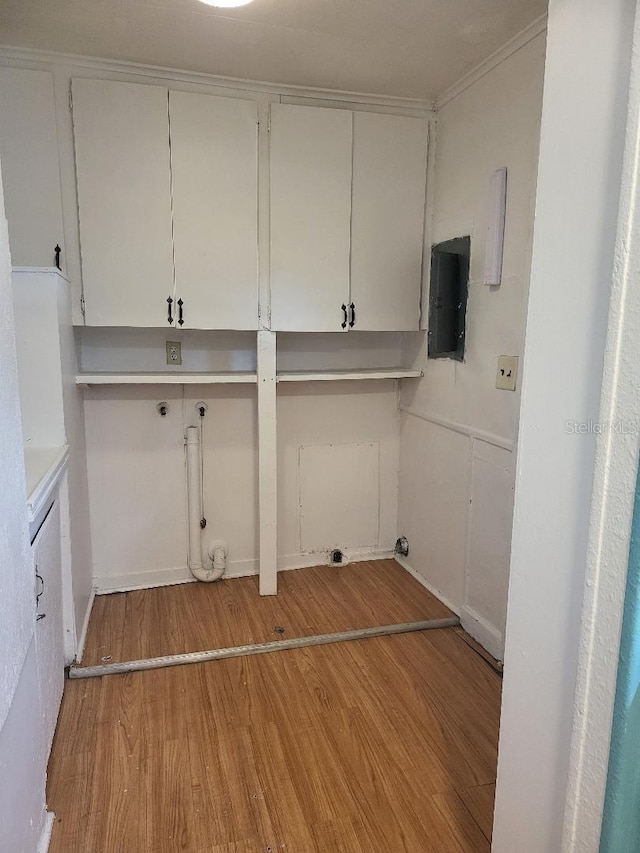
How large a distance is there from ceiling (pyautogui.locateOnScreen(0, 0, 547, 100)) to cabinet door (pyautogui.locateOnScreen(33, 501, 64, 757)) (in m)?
1.80

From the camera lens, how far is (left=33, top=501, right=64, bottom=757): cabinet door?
1701 mm

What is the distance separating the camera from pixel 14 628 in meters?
1.16

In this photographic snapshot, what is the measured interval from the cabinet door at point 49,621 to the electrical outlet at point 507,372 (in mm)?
1786

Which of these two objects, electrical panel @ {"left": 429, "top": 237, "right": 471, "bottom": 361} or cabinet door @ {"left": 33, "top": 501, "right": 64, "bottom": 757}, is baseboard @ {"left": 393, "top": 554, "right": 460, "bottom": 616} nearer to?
electrical panel @ {"left": 429, "top": 237, "right": 471, "bottom": 361}

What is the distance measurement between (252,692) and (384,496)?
4.91 feet

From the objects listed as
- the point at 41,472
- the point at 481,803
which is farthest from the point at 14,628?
the point at 481,803

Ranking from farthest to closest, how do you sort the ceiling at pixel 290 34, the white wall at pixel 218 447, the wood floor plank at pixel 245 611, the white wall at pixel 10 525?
the white wall at pixel 218 447 < the wood floor plank at pixel 245 611 < the ceiling at pixel 290 34 < the white wall at pixel 10 525

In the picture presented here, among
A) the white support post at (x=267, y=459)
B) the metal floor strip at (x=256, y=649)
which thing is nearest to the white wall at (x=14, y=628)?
the metal floor strip at (x=256, y=649)

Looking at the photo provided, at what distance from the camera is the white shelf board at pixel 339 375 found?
9.50 feet

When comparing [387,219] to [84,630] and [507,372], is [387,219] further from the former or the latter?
[84,630]

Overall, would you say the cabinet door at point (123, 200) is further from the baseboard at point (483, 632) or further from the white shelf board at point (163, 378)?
the baseboard at point (483, 632)

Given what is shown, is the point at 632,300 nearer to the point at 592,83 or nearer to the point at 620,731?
the point at 592,83

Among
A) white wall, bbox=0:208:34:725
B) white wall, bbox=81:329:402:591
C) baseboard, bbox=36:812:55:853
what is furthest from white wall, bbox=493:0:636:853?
white wall, bbox=81:329:402:591

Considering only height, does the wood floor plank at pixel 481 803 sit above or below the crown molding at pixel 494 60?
below
